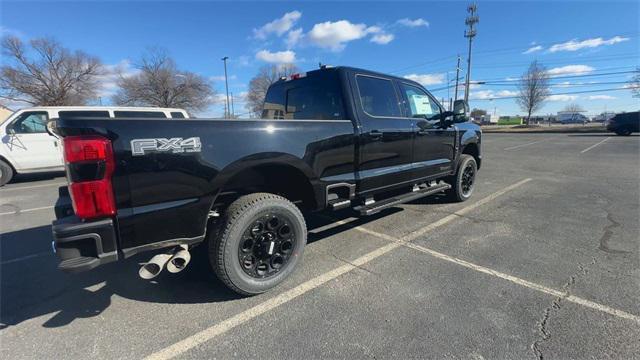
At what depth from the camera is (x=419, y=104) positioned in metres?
4.86

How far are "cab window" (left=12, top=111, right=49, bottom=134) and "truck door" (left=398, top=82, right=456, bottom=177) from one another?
31.3 feet

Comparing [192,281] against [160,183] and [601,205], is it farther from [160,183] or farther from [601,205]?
[601,205]

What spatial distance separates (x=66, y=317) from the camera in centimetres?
257

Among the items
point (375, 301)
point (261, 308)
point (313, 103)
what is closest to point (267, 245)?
point (261, 308)

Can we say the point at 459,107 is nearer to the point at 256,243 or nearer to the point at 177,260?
the point at 256,243

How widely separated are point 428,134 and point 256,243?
3092 millimetres

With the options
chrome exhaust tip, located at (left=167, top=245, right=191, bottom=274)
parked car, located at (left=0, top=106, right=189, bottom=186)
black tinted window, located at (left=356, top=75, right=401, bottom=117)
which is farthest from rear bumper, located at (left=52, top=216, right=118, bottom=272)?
parked car, located at (left=0, top=106, right=189, bottom=186)

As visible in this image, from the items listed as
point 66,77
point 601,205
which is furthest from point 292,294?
point 66,77

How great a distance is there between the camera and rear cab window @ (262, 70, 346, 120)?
3744 mm

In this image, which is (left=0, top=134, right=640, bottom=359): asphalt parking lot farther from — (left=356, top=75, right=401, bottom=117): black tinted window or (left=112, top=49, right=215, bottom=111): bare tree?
(left=112, top=49, right=215, bottom=111): bare tree

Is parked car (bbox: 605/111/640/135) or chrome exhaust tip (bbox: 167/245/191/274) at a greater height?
parked car (bbox: 605/111/640/135)

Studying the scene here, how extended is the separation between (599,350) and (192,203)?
9.62ft

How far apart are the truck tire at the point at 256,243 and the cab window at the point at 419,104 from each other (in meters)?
2.53

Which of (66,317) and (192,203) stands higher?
(192,203)
